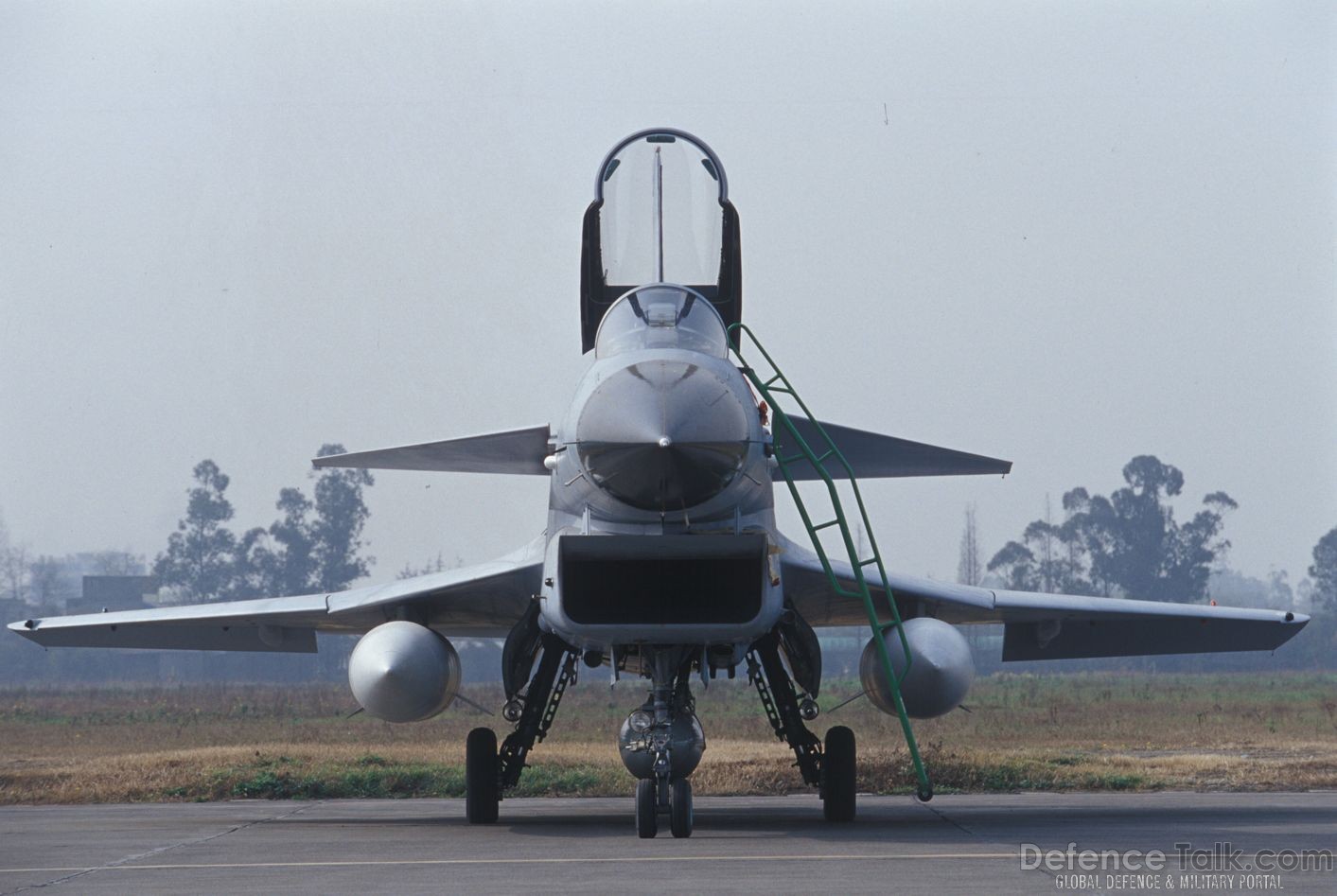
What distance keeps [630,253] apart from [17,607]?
76.1 meters

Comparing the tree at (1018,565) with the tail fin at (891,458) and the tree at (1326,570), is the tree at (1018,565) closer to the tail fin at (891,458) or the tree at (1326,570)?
the tree at (1326,570)

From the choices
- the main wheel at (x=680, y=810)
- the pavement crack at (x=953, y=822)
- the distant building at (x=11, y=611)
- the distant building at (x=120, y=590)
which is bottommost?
the pavement crack at (x=953, y=822)

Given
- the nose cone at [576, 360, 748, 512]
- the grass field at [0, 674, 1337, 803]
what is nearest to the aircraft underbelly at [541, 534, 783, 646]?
the nose cone at [576, 360, 748, 512]

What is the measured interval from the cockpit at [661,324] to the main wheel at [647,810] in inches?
117

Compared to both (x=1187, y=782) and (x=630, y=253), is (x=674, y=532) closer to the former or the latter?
(x=630, y=253)

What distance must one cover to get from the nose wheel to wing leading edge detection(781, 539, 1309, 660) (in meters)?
2.14

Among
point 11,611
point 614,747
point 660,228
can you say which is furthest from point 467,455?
point 11,611

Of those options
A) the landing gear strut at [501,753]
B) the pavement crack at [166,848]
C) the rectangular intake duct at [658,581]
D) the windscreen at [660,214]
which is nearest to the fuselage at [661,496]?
the rectangular intake duct at [658,581]

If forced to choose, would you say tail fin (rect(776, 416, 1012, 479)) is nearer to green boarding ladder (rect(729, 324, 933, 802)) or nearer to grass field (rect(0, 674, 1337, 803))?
green boarding ladder (rect(729, 324, 933, 802))

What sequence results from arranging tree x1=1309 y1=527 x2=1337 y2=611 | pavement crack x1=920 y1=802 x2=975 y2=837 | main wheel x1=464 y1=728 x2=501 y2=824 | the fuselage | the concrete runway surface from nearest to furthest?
the concrete runway surface → the fuselage → pavement crack x1=920 y1=802 x2=975 y2=837 → main wheel x1=464 y1=728 x2=501 y2=824 → tree x1=1309 y1=527 x2=1337 y2=611

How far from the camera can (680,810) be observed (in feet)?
36.5

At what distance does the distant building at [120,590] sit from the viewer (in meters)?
85.1

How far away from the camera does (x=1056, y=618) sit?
1472cm

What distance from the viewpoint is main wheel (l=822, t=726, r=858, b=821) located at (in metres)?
13.1
